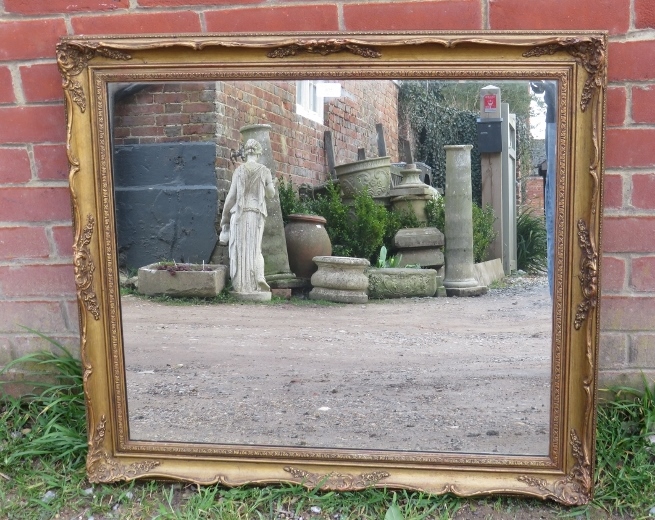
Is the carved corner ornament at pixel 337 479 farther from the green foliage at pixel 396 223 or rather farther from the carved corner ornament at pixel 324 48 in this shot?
the carved corner ornament at pixel 324 48

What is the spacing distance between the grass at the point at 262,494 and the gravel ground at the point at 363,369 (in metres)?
0.16

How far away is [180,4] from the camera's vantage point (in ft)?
7.50

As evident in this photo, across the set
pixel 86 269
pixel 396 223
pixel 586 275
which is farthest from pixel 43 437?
pixel 586 275

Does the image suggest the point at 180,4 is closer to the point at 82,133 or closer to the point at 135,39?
the point at 135,39

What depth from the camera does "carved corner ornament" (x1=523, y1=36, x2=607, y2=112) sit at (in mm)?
1939

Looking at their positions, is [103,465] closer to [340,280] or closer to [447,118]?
[340,280]

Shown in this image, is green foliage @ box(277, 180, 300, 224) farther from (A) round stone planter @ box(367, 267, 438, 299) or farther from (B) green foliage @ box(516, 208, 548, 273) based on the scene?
(B) green foliage @ box(516, 208, 548, 273)

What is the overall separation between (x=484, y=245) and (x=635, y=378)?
2.36ft

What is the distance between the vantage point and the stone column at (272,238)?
2.13 meters

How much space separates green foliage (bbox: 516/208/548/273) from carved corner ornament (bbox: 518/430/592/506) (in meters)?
0.51

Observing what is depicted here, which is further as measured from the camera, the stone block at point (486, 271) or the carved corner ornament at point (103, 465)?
the carved corner ornament at point (103, 465)

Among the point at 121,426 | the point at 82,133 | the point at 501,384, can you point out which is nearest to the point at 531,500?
the point at 501,384

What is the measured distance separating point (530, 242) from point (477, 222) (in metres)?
0.17

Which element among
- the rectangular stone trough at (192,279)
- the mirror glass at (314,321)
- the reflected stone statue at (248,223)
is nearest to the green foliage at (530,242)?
the mirror glass at (314,321)
